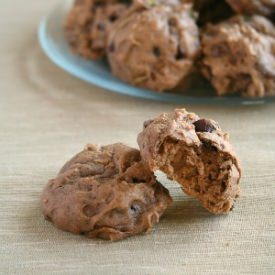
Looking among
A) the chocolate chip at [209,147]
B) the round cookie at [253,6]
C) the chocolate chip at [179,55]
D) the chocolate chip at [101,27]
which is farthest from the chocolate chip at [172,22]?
the chocolate chip at [209,147]

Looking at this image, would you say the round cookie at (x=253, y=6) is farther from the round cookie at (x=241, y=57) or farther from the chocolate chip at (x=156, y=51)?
the chocolate chip at (x=156, y=51)

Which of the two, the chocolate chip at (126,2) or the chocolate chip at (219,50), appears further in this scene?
the chocolate chip at (126,2)

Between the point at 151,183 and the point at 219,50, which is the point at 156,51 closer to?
the point at 219,50

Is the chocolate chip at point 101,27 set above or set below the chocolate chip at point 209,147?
below

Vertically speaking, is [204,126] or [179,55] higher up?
[204,126]

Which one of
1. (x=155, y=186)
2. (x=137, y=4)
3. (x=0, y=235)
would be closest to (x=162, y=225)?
(x=155, y=186)

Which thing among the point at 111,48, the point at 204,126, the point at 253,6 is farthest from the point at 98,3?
the point at 204,126

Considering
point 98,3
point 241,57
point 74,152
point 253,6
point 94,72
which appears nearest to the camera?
point 74,152
